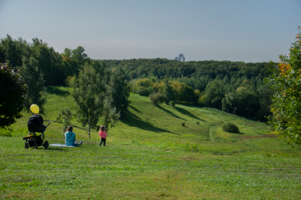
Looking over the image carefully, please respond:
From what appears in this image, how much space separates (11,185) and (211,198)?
23.3 feet

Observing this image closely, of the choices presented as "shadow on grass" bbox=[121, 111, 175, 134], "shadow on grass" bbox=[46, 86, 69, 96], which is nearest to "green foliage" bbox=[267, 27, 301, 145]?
"shadow on grass" bbox=[121, 111, 175, 134]

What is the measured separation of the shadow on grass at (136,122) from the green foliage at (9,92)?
143 feet

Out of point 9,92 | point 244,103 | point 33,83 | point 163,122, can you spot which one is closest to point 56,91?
point 33,83

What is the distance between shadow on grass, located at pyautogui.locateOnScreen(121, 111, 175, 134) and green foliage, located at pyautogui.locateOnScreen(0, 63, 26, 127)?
1716 inches

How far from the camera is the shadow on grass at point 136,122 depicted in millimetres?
62375

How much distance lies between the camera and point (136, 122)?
222ft

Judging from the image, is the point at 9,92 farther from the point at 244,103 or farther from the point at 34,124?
the point at 244,103

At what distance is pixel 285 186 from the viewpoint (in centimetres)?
996

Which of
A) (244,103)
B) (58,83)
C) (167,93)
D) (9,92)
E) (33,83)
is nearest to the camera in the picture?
(9,92)

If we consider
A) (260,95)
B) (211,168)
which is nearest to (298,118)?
(211,168)

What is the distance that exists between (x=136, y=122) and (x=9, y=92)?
1980 inches

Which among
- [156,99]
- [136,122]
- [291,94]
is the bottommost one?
[136,122]

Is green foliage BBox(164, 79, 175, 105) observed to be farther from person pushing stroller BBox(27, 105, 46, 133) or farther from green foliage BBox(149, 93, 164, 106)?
person pushing stroller BBox(27, 105, 46, 133)

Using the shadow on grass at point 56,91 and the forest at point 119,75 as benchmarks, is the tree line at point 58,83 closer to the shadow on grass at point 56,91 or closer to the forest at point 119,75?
the forest at point 119,75
